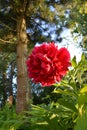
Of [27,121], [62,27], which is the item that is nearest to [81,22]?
[62,27]

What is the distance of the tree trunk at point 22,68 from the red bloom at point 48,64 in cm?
729

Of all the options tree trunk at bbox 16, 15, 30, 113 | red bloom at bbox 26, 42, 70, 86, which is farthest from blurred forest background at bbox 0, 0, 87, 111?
red bloom at bbox 26, 42, 70, 86

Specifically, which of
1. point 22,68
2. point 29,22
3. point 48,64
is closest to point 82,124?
point 48,64

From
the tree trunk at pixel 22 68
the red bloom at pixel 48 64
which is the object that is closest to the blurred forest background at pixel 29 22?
the tree trunk at pixel 22 68

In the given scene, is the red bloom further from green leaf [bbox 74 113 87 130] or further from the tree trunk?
the tree trunk

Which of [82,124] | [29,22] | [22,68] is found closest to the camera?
[82,124]

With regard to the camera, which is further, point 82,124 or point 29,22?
point 29,22

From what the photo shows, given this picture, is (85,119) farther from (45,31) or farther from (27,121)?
(45,31)

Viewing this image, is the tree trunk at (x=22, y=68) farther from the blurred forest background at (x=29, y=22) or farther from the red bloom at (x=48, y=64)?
the red bloom at (x=48, y=64)

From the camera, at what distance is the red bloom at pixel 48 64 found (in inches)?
64.8

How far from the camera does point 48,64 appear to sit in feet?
5.36

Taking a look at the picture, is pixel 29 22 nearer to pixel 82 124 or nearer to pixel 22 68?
pixel 22 68

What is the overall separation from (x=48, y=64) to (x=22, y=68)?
7.93m

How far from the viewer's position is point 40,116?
192 centimetres
